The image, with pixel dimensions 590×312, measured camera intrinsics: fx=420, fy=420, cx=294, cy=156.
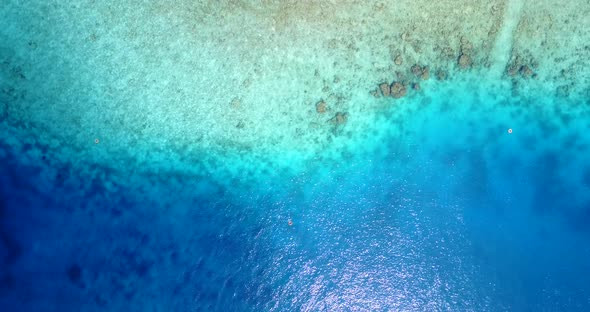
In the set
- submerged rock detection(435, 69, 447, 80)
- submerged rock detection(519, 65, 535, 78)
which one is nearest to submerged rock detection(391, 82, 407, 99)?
submerged rock detection(435, 69, 447, 80)

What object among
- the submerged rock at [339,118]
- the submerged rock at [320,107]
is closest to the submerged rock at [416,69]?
the submerged rock at [339,118]

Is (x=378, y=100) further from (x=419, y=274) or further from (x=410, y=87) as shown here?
(x=419, y=274)

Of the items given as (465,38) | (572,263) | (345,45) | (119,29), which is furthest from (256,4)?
(572,263)

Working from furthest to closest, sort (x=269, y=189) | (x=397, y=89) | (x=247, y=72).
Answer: (x=269, y=189), (x=397, y=89), (x=247, y=72)

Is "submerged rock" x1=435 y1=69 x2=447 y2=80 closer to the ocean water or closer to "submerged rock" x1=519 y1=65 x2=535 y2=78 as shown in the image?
the ocean water

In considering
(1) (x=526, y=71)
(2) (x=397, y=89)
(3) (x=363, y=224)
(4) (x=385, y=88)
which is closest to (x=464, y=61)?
(1) (x=526, y=71)

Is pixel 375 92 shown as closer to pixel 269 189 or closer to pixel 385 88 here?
pixel 385 88
